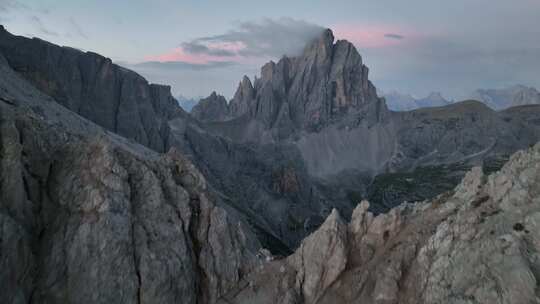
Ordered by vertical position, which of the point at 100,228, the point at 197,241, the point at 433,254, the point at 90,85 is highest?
the point at 90,85

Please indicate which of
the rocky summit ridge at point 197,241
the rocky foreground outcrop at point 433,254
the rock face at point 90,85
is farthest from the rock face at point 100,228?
the rock face at point 90,85

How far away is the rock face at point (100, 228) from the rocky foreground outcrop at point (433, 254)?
14.2ft

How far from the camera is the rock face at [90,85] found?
5910 inches

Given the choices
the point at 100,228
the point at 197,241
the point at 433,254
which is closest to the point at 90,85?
the point at 197,241

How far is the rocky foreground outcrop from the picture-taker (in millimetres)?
28125

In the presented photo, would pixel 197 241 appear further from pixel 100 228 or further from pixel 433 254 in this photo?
pixel 433 254

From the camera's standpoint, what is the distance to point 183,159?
47.2m

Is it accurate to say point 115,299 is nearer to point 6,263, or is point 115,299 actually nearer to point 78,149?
point 6,263

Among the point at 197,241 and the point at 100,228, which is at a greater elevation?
the point at 100,228

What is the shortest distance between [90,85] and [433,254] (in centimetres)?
15875

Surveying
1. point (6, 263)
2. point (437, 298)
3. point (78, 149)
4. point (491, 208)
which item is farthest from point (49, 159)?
point (491, 208)

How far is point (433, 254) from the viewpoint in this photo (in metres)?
34.0

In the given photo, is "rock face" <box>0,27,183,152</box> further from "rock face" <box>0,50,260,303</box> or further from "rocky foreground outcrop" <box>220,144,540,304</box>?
"rocky foreground outcrop" <box>220,144,540,304</box>

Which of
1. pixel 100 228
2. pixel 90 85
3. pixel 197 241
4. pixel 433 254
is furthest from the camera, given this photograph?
pixel 90 85
